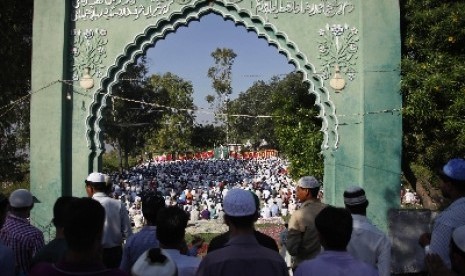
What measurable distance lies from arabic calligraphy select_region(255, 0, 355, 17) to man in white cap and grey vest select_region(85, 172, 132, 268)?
511cm

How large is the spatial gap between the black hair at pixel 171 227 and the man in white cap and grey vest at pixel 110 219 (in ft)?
7.04

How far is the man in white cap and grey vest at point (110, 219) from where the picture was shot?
4762mm

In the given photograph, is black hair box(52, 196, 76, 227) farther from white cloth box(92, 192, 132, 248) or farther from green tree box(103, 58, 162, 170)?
green tree box(103, 58, 162, 170)

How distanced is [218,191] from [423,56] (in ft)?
43.1

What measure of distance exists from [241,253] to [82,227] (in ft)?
2.48

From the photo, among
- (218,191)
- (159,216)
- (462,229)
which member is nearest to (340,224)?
(462,229)

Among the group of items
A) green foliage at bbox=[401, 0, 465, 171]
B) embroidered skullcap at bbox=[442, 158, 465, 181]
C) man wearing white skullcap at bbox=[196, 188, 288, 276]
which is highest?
green foliage at bbox=[401, 0, 465, 171]

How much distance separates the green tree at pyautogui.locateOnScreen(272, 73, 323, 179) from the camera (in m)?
13.6

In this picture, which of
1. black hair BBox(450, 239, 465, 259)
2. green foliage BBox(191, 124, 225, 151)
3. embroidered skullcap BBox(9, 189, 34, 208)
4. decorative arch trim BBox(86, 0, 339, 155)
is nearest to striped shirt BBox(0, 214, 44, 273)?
embroidered skullcap BBox(9, 189, 34, 208)

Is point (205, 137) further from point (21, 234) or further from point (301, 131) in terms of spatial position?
point (21, 234)

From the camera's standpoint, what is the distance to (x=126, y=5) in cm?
915

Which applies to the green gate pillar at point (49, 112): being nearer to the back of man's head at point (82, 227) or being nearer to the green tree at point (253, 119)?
the back of man's head at point (82, 227)

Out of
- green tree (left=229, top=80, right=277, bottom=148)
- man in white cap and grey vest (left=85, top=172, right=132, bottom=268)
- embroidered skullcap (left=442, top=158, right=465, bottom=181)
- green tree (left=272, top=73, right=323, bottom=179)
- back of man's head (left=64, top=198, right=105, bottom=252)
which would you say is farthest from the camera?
green tree (left=229, top=80, right=277, bottom=148)

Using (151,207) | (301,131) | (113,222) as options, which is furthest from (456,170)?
(301,131)
